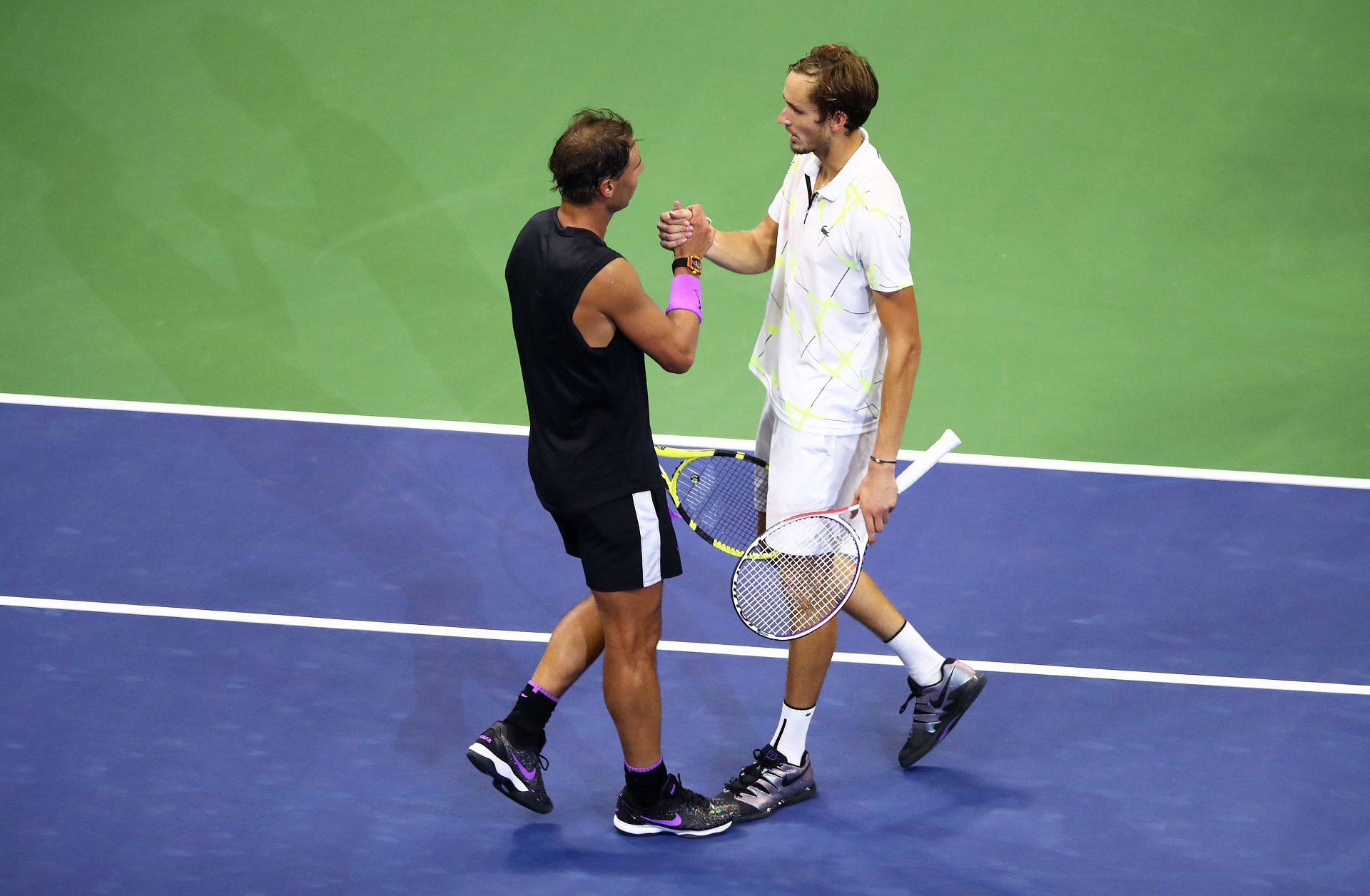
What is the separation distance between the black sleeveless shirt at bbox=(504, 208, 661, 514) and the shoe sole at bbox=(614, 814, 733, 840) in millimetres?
1040

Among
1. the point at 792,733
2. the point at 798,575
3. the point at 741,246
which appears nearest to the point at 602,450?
the point at 798,575

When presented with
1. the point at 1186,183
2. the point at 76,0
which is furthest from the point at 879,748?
the point at 76,0

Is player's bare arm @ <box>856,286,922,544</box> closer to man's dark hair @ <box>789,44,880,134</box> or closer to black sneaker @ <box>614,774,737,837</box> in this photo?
man's dark hair @ <box>789,44,880,134</box>

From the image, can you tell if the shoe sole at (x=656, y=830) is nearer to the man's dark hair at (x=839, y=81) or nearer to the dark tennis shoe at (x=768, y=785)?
the dark tennis shoe at (x=768, y=785)

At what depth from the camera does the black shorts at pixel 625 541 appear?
4297 mm

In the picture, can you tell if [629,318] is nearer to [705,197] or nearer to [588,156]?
[588,156]

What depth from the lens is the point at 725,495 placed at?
15.9 feet

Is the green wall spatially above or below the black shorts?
above

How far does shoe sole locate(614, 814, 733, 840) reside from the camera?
4.56m

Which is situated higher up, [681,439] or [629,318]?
[629,318]

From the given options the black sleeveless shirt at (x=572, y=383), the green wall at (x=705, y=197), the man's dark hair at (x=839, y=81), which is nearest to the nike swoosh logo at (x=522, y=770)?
the black sleeveless shirt at (x=572, y=383)

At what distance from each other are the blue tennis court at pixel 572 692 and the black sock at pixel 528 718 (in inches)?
11.5

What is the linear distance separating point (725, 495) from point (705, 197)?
372 centimetres

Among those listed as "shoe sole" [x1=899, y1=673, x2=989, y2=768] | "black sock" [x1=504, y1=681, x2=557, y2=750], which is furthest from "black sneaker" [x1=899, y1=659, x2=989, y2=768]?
"black sock" [x1=504, y1=681, x2=557, y2=750]
